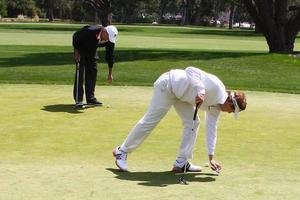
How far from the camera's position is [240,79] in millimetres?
20031

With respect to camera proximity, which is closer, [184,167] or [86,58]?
[184,167]

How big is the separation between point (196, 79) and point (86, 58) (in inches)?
239

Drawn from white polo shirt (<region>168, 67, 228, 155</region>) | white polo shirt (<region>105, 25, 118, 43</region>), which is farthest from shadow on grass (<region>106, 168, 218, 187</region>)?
white polo shirt (<region>105, 25, 118, 43</region>)

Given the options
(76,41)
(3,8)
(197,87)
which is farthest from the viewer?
(3,8)

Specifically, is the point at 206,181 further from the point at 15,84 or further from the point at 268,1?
the point at 268,1

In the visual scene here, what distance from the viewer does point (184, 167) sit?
281 inches

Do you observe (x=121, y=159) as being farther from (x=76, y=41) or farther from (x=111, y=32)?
(x=76, y=41)

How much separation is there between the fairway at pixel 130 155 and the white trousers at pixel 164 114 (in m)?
0.39

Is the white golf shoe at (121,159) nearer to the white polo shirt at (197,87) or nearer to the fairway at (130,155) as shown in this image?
the fairway at (130,155)

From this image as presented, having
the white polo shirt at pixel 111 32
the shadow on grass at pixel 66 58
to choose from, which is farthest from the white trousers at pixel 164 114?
the shadow on grass at pixel 66 58

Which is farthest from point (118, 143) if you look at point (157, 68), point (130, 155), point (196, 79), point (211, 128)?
point (157, 68)

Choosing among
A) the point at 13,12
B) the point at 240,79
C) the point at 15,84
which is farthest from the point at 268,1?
the point at 13,12

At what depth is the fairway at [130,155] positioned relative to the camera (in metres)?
6.35

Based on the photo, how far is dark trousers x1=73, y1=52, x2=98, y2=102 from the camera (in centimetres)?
1221
